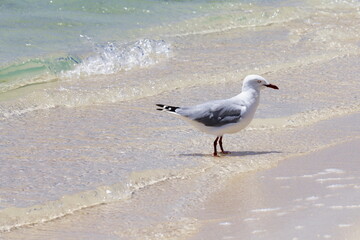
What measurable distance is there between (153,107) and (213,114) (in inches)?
69.1

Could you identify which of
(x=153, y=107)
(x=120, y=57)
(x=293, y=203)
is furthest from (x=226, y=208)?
(x=120, y=57)

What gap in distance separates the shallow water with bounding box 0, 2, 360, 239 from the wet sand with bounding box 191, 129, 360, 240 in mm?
192

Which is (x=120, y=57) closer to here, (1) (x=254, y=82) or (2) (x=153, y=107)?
(2) (x=153, y=107)

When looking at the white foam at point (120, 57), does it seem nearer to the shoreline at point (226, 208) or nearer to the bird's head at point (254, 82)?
the bird's head at point (254, 82)

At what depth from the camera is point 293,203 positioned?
473 cm

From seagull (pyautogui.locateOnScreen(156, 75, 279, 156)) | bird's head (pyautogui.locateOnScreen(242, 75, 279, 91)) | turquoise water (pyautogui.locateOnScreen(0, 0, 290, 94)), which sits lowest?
seagull (pyautogui.locateOnScreen(156, 75, 279, 156))

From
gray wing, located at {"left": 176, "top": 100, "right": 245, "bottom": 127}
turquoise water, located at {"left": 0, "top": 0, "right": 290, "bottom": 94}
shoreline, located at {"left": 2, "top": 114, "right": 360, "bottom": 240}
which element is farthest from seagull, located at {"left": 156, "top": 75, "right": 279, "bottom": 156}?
turquoise water, located at {"left": 0, "top": 0, "right": 290, "bottom": 94}

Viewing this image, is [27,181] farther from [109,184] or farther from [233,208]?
[233,208]

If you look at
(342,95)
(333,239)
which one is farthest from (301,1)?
(333,239)

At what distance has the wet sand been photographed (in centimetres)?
423

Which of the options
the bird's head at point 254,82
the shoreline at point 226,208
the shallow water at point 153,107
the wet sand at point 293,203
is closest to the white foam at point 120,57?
the shallow water at point 153,107

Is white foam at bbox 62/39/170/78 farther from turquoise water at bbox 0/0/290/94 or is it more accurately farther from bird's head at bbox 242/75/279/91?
bird's head at bbox 242/75/279/91

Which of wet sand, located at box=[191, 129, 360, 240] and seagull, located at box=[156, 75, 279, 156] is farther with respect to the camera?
seagull, located at box=[156, 75, 279, 156]

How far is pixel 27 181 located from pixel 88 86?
3.86 m
